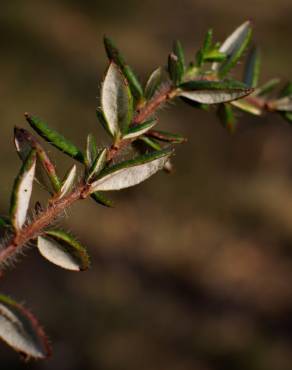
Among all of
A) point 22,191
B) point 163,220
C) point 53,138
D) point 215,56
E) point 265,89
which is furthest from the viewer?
point 163,220

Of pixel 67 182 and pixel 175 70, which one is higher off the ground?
pixel 175 70

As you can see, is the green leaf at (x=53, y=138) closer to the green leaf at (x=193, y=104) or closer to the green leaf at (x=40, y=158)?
the green leaf at (x=40, y=158)

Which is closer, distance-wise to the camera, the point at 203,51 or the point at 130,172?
the point at 130,172

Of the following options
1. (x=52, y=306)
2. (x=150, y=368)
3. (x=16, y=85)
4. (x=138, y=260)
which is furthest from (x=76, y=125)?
(x=150, y=368)

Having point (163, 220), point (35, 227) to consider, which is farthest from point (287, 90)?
point (163, 220)

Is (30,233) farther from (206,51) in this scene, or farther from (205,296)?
(205,296)

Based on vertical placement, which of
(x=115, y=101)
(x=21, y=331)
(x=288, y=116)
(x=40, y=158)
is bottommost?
(x=21, y=331)

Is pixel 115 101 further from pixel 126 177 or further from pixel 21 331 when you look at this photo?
pixel 21 331

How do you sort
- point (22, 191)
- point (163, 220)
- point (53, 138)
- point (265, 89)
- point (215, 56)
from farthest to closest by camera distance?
point (163, 220) → point (265, 89) → point (215, 56) → point (53, 138) → point (22, 191)
